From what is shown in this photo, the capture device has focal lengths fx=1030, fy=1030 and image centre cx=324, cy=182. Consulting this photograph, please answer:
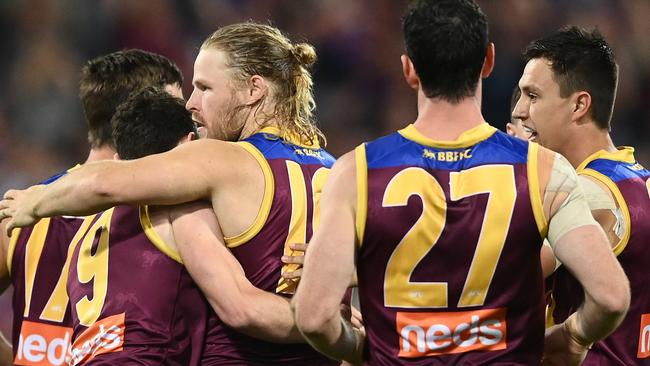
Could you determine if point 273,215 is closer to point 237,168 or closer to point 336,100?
point 237,168

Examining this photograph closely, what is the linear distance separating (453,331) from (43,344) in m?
2.21

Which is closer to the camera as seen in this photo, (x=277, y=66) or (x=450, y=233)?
(x=450, y=233)

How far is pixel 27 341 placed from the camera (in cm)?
477

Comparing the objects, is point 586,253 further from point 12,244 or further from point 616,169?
point 12,244

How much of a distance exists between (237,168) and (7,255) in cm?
144

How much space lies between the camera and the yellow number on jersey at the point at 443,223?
335cm

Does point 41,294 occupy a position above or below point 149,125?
below

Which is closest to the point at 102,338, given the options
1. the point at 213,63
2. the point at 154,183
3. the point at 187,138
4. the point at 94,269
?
the point at 94,269

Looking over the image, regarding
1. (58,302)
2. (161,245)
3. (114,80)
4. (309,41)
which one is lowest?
(58,302)

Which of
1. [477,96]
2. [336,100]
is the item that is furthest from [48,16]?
[477,96]

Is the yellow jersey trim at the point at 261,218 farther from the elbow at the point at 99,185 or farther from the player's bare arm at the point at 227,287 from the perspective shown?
the elbow at the point at 99,185

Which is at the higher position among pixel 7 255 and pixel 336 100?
pixel 336 100

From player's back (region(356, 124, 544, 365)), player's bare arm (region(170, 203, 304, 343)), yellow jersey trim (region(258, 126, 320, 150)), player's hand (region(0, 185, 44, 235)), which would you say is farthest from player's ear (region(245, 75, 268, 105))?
player's back (region(356, 124, 544, 365))

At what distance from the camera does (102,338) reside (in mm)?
3990
